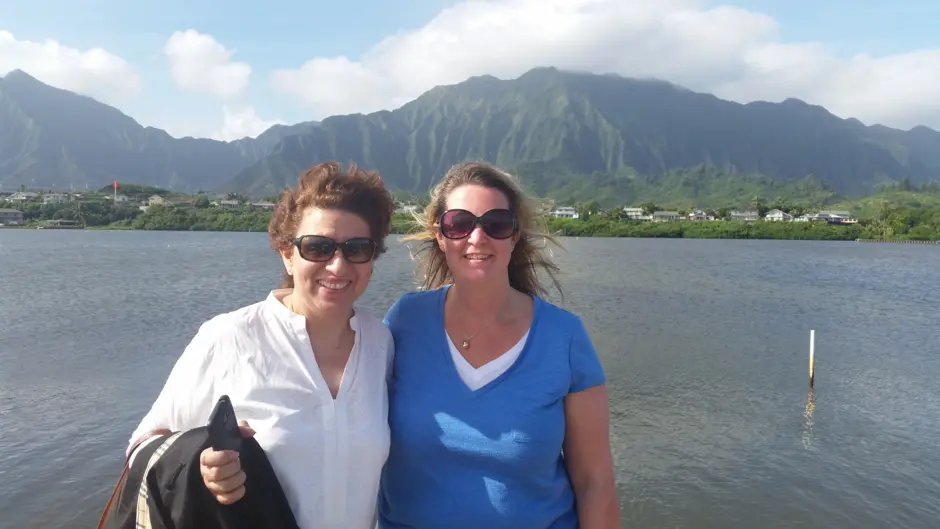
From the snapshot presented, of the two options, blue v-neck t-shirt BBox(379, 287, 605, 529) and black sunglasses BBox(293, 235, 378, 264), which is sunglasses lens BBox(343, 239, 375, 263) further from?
blue v-neck t-shirt BBox(379, 287, 605, 529)

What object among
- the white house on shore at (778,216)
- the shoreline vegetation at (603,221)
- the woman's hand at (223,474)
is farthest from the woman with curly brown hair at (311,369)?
the white house on shore at (778,216)

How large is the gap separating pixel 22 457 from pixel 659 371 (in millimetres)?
16994

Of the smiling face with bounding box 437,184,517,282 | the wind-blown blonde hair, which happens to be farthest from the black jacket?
the wind-blown blonde hair

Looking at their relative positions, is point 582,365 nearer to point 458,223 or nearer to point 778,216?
point 458,223

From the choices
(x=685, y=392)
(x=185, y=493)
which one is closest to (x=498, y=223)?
(x=185, y=493)

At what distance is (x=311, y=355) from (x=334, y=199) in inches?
25.5

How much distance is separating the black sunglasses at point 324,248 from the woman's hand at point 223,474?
837 millimetres

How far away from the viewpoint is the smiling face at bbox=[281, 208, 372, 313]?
2.61 metres

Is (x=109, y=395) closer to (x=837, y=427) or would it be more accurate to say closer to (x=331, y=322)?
(x=331, y=322)

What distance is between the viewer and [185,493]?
212cm

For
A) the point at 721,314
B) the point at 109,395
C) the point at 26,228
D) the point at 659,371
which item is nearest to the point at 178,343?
the point at 109,395

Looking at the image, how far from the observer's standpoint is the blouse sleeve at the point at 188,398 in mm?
2361

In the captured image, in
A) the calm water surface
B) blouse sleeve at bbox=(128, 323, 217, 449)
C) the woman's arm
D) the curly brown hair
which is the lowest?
the calm water surface

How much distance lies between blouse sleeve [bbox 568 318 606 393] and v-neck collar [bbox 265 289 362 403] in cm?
91
